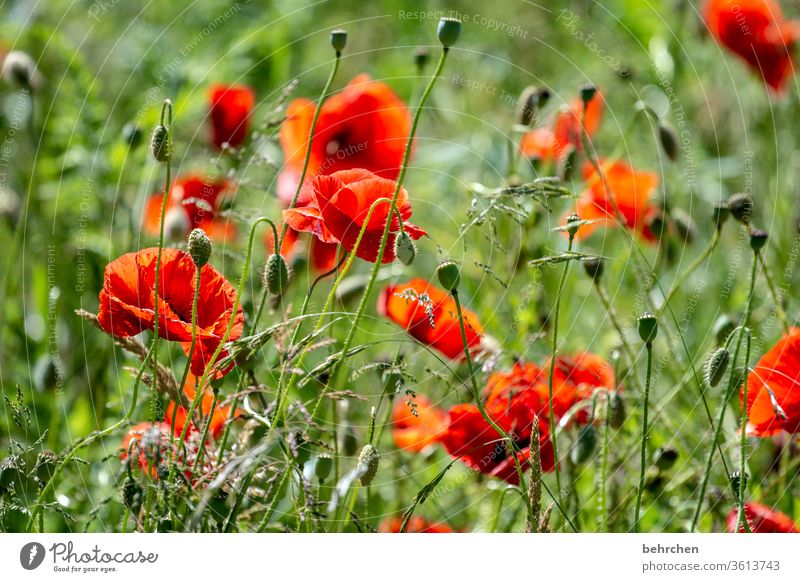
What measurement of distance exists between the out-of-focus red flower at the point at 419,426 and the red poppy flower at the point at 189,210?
21cm

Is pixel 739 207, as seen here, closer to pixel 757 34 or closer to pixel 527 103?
pixel 527 103

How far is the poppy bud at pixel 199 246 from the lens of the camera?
562mm

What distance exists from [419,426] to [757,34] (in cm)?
57

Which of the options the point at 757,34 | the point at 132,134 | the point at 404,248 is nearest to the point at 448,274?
the point at 404,248

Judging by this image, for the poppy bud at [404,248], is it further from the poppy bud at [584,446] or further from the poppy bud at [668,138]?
the poppy bud at [668,138]

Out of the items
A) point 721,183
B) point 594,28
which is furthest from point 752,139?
point 594,28

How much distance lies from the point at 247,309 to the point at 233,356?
185 millimetres

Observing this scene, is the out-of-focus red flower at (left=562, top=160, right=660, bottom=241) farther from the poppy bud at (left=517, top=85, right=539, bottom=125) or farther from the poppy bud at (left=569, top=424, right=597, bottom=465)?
the poppy bud at (left=569, top=424, right=597, bottom=465)

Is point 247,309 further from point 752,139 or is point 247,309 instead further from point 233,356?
point 752,139

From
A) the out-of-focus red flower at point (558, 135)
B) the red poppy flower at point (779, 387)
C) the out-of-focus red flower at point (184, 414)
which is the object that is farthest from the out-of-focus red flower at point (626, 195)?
the out-of-focus red flower at point (184, 414)

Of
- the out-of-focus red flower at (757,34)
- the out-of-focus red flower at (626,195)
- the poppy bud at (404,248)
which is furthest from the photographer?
the out-of-focus red flower at (757,34)

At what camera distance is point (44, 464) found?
25.4 inches

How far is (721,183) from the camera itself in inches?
50.3
